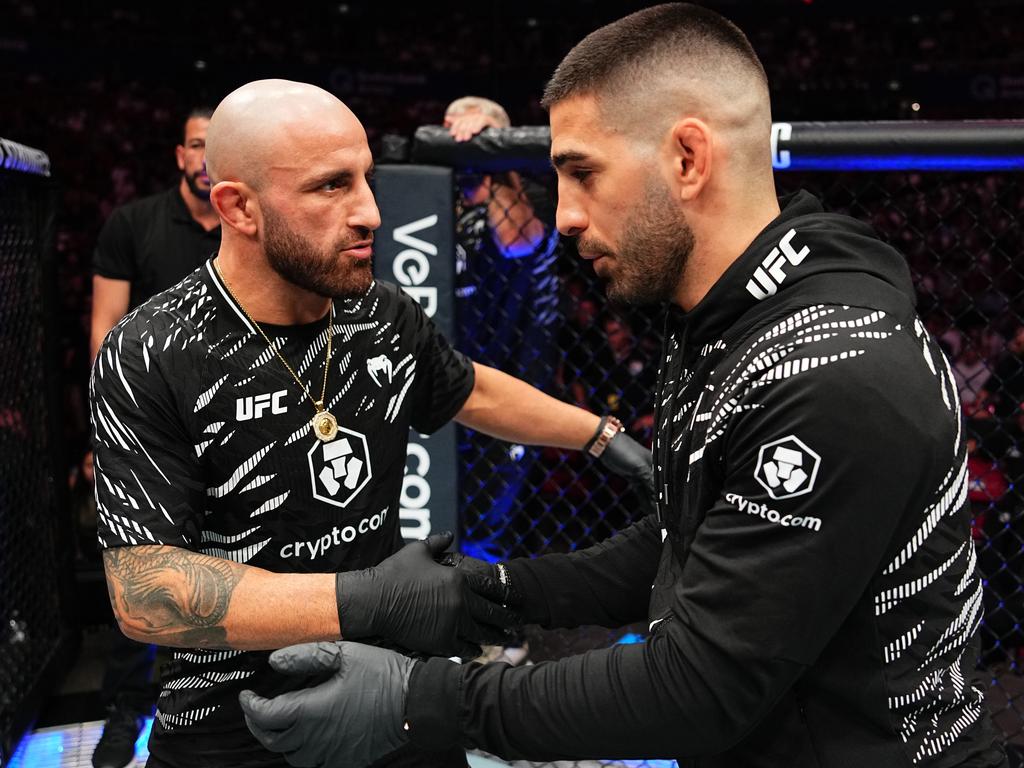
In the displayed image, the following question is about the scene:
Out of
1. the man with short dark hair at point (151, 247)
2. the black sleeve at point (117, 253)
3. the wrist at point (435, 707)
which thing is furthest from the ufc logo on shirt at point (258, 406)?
the black sleeve at point (117, 253)

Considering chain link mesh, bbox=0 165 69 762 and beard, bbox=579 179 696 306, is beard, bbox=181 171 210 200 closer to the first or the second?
chain link mesh, bbox=0 165 69 762

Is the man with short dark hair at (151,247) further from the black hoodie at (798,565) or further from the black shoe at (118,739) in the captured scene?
the black hoodie at (798,565)

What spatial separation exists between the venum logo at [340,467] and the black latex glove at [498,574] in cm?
17

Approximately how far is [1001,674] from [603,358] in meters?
1.78

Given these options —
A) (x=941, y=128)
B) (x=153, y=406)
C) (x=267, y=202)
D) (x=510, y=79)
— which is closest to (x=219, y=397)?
(x=153, y=406)

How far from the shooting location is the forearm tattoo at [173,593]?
1150mm

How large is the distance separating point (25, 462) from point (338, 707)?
7.09ft

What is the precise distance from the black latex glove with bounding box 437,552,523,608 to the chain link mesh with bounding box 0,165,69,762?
1.60 metres

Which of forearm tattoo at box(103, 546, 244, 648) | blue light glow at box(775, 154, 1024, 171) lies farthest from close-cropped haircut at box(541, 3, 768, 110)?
forearm tattoo at box(103, 546, 244, 648)

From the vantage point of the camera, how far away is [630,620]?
132 centimetres

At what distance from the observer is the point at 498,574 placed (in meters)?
1.30

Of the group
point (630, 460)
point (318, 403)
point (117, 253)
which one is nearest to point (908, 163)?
point (630, 460)

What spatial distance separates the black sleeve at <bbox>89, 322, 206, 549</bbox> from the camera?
1174 mm

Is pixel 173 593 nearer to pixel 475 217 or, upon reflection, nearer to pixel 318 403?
pixel 318 403
